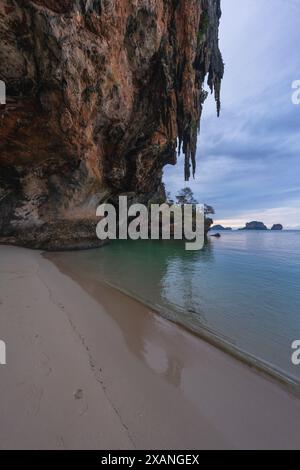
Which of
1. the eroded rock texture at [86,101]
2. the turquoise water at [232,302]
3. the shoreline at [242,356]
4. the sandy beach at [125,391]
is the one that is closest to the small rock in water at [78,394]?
the sandy beach at [125,391]

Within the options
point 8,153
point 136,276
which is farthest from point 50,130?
point 136,276

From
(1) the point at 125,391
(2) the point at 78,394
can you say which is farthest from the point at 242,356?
(2) the point at 78,394

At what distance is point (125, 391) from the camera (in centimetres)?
225

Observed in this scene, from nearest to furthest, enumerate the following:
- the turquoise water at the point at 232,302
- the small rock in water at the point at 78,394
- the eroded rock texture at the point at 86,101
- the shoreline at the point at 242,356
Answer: the small rock in water at the point at 78,394, the shoreline at the point at 242,356, the turquoise water at the point at 232,302, the eroded rock texture at the point at 86,101

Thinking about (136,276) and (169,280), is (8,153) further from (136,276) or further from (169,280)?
(169,280)

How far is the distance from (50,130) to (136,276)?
8457 mm

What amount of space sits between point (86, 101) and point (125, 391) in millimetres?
12556

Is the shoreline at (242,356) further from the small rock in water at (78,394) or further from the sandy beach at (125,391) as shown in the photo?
the small rock in water at (78,394)

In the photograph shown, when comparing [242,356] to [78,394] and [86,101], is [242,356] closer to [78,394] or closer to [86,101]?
[78,394]

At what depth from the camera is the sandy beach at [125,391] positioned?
5.73 ft

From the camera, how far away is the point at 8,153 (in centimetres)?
1208

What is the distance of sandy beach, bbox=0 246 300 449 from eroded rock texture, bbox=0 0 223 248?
1001 cm

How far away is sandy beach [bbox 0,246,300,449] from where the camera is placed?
5.73 ft

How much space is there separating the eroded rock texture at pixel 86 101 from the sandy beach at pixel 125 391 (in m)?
10.0
